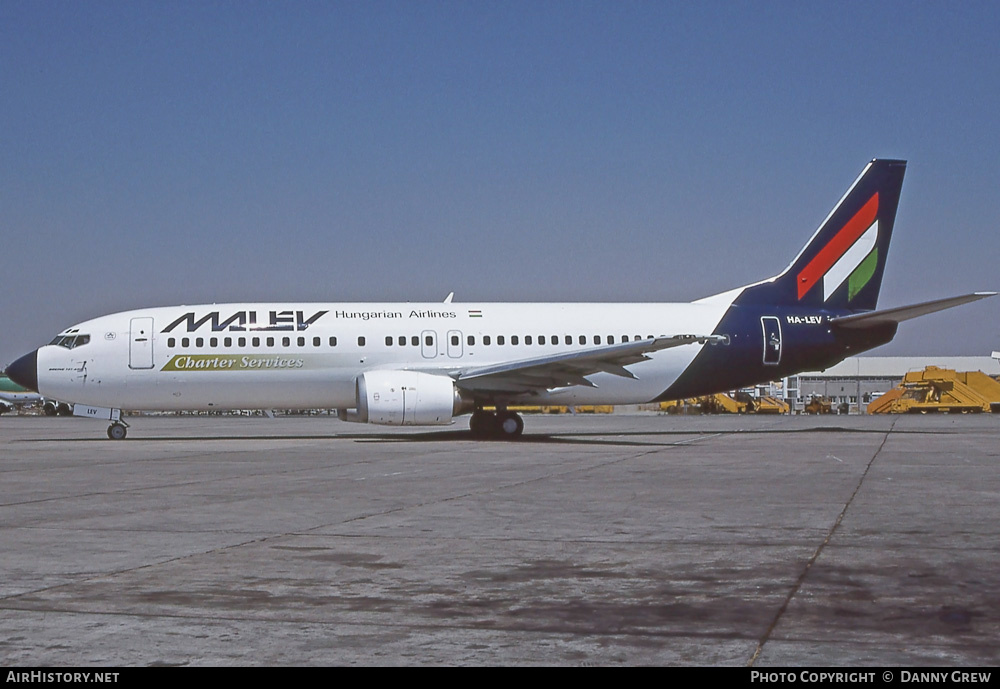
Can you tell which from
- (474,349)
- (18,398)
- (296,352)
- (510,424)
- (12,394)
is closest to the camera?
(296,352)

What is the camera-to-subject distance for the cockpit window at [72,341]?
2566 centimetres

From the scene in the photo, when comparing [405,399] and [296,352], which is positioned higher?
[296,352]

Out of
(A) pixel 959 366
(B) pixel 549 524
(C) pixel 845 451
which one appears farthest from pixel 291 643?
(A) pixel 959 366

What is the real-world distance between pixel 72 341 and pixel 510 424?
11.0 meters

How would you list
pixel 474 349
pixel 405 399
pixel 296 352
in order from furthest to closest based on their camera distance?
pixel 474 349
pixel 296 352
pixel 405 399

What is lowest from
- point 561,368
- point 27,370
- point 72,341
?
point 561,368

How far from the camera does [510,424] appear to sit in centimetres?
2597

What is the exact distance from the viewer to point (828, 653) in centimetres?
493


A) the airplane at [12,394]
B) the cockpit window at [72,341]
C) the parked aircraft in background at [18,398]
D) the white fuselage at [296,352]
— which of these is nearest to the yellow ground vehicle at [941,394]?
the white fuselage at [296,352]

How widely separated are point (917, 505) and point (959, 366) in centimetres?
11609

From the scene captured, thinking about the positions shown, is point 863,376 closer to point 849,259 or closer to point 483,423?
point 849,259

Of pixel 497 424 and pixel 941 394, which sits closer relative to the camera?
pixel 497 424

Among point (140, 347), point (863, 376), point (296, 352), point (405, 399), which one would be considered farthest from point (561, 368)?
point (863, 376)

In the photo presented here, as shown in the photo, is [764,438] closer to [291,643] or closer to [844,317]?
[844,317]
